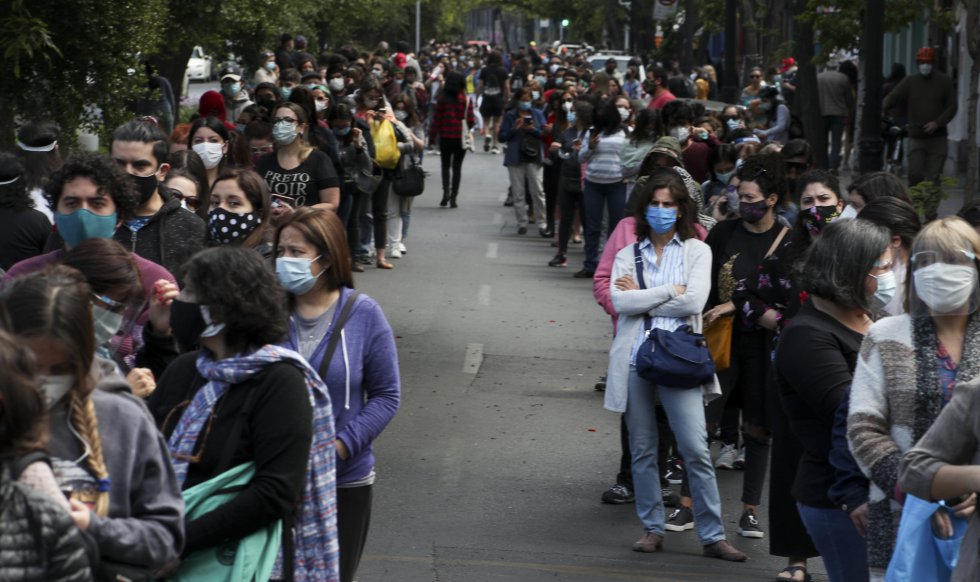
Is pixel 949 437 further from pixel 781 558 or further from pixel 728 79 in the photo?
pixel 728 79

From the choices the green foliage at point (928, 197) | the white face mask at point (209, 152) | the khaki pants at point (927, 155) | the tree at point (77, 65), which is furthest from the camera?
the khaki pants at point (927, 155)

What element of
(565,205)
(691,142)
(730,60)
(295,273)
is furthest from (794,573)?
(730,60)

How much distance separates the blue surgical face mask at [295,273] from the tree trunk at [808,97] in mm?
17808

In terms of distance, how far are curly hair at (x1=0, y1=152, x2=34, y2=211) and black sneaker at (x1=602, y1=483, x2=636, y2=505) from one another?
333cm

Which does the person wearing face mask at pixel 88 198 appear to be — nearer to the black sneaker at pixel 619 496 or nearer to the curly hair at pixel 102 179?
the curly hair at pixel 102 179

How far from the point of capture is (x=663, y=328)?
23.8 feet

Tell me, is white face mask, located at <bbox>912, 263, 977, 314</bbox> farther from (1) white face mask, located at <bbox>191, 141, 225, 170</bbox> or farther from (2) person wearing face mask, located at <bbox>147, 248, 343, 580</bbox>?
(1) white face mask, located at <bbox>191, 141, 225, 170</bbox>

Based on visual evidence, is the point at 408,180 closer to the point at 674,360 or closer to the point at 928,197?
the point at 928,197

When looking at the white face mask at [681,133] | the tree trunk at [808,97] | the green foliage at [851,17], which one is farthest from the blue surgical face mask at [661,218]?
the tree trunk at [808,97]

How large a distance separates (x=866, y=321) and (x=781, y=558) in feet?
8.81

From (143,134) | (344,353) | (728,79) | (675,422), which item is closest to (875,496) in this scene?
(344,353)

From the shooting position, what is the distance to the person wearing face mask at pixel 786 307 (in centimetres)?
603

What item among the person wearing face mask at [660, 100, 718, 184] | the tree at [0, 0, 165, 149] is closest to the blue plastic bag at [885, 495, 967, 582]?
the person wearing face mask at [660, 100, 718, 184]

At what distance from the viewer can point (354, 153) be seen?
49.8ft
